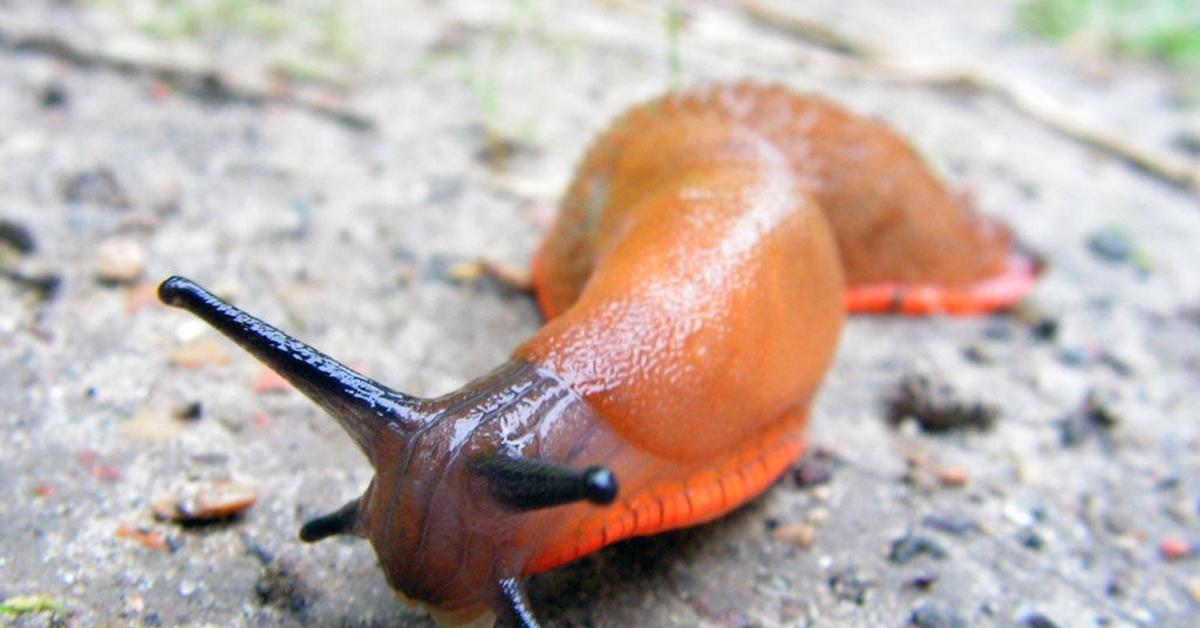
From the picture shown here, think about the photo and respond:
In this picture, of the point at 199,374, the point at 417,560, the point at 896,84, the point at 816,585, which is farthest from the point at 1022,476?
the point at 896,84

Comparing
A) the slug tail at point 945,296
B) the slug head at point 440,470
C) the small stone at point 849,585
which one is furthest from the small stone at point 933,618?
the slug tail at point 945,296

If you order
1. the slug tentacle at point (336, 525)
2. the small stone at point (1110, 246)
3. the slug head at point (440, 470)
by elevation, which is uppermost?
the slug head at point (440, 470)

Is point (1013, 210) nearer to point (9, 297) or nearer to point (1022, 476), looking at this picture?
point (1022, 476)

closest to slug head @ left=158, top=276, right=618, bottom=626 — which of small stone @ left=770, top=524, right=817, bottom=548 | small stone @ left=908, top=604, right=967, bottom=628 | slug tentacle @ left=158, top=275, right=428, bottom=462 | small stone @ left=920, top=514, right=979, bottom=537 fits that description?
slug tentacle @ left=158, top=275, right=428, bottom=462

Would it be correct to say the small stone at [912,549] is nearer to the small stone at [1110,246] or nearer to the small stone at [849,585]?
the small stone at [849,585]

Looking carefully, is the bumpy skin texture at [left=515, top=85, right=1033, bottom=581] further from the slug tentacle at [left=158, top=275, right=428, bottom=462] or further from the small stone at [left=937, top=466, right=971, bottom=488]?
the small stone at [left=937, top=466, right=971, bottom=488]
